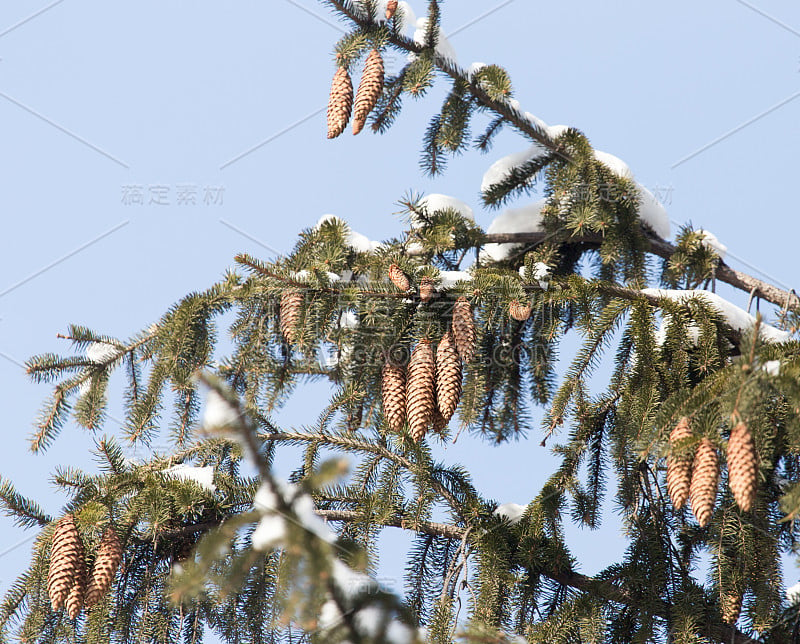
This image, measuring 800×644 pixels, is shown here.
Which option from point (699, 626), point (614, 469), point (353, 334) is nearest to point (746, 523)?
point (699, 626)

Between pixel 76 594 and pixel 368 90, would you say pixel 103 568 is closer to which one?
pixel 76 594

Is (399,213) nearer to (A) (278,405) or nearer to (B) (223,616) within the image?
(A) (278,405)

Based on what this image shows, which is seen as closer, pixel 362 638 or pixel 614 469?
pixel 362 638

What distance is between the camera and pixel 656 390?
3.08 m

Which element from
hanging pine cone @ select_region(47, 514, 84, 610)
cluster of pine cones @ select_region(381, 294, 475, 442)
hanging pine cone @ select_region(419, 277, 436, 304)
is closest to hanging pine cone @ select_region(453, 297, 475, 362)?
cluster of pine cones @ select_region(381, 294, 475, 442)

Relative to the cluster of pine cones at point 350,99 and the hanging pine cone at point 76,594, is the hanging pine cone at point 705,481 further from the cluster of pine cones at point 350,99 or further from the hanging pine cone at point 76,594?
the cluster of pine cones at point 350,99

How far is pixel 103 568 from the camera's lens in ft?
9.08

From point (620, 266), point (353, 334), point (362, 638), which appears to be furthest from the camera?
point (620, 266)

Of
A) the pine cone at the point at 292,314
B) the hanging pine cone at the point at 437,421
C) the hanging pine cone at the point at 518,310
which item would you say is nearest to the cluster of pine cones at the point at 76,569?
the pine cone at the point at 292,314

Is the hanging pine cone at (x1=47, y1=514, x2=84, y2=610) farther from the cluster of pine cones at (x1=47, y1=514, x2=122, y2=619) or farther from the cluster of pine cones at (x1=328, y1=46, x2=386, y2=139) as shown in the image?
the cluster of pine cones at (x1=328, y1=46, x2=386, y2=139)

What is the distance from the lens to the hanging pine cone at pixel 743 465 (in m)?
2.08

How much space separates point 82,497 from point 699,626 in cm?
230

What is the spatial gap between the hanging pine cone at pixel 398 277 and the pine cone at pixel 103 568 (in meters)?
1.34

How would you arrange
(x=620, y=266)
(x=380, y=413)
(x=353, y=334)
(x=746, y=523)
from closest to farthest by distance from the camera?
1. (x=746, y=523)
2. (x=353, y=334)
3. (x=380, y=413)
4. (x=620, y=266)
